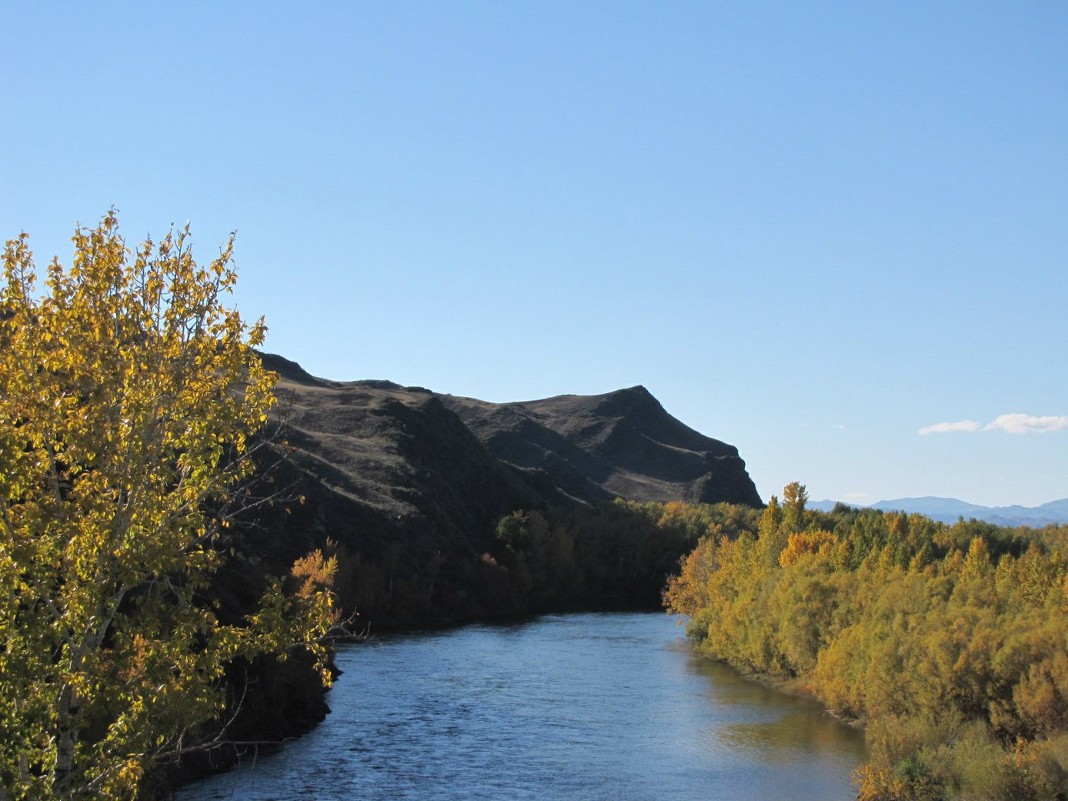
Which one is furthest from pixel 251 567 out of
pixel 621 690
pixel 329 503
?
pixel 329 503

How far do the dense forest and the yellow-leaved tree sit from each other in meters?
32.3

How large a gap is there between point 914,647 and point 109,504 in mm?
46283

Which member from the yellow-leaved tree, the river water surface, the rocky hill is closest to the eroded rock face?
the rocky hill

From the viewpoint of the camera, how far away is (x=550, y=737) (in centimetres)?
5322

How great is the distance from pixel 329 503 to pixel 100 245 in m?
108

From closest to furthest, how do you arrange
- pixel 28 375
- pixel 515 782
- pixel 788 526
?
1. pixel 28 375
2. pixel 515 782
3. pixel 788 526

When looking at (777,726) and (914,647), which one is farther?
(777,726)

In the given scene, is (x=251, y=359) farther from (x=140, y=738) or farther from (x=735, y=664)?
(x=735, y=664)

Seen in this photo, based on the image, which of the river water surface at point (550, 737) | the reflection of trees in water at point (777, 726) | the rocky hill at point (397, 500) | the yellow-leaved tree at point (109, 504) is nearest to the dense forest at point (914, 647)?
the reflection of trees in water at point (777, 726)

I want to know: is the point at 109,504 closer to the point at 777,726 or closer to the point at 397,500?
the point at 777,726

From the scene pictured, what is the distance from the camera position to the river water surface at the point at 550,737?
43188 mm

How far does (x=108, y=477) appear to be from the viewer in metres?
16.3

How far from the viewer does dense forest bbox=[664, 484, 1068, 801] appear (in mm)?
41625

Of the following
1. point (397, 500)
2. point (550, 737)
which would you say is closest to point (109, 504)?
point (550, 737)
